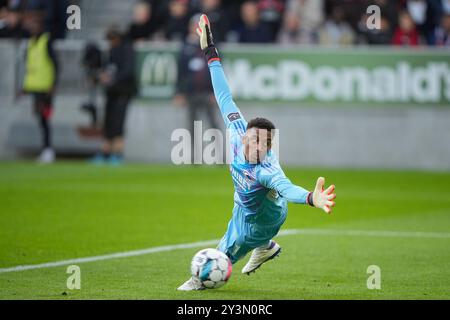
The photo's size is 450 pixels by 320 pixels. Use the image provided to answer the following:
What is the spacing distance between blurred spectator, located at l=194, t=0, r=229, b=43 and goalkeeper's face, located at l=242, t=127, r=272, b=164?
14863 millimetres

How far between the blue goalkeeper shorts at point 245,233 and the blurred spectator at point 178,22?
15543 millimetres

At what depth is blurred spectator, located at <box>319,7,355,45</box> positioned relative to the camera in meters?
24.5

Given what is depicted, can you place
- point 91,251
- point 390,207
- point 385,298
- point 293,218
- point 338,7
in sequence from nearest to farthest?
point 385,298
point 91,251
point 293,218
point 390,207
point 338,7

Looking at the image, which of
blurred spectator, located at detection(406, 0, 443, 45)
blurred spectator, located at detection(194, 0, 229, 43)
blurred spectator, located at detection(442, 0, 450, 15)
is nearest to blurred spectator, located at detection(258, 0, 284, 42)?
blurred spectator, located at detection(194, 0, 229, 43)

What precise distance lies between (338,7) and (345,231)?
12.1m

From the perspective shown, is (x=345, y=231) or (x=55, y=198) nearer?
(x=345, y=231)

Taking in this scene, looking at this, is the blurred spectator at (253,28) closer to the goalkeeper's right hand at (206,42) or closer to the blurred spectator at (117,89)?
the blurred spectator at (117,89)

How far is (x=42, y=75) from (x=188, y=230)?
1120 cm

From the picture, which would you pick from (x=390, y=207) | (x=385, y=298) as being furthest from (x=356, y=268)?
(x=390, y=207)

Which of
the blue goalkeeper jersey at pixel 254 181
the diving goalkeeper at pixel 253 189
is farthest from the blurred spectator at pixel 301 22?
the blue goalkeeper jersey at pixel 254 181

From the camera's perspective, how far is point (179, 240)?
12.9m

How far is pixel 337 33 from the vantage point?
80.9 ft

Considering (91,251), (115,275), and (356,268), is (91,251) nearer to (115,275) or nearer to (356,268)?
(115,275)

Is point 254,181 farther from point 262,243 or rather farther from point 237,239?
point 262,243
